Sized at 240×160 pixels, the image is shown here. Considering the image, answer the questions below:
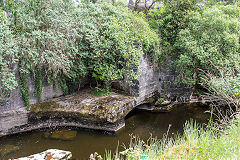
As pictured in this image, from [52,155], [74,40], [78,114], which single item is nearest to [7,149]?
[52,155]

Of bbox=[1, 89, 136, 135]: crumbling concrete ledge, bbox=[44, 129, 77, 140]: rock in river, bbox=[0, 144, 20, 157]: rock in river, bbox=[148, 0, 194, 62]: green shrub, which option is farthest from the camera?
bbox=[148, 0, 194, 62]: green shrub

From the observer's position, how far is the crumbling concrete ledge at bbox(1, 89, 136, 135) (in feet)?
25.1

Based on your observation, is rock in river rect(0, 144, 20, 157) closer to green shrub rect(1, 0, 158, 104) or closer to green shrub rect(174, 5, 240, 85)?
green shrub rect(1, 0, 158, 104)

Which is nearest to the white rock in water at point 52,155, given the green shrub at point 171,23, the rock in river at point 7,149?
the rock in river at point 7,149

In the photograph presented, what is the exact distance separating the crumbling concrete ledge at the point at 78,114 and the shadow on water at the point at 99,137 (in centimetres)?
26

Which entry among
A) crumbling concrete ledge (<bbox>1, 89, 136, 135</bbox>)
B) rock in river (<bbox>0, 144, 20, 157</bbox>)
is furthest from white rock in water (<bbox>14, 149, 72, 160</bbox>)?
crumbling concrete ledge (<bbox>1, 89, 136, 135</bbox>)

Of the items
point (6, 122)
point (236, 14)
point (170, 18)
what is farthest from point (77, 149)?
point (236, 14)

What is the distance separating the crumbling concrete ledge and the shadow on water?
10.2 inches

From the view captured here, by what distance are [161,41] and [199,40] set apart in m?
2.01

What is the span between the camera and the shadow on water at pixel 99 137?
6.52 m

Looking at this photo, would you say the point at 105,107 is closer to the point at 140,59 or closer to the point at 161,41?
the point at 140,59

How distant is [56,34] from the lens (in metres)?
7.64

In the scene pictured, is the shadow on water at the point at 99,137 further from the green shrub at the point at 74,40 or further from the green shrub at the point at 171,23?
the green shrub at the point at 171,23

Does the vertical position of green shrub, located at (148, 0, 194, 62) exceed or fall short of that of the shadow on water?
it exceeds it
